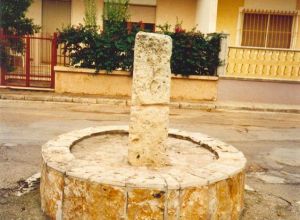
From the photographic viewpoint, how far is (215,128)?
28.0 feet

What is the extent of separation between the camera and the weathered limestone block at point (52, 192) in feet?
12.3

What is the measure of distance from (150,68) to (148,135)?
0.69m

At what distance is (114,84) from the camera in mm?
11844

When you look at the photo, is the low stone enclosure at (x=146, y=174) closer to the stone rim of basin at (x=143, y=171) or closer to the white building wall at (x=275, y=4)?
the stone rim of basin at (x=143, y=171)

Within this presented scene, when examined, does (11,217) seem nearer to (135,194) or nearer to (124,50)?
(135,194)

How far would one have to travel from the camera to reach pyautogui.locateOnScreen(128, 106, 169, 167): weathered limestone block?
3.99m

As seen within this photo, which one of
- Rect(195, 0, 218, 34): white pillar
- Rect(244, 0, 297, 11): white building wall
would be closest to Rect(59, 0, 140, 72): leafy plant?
Rect(195, 0, 218, 34): white pillar

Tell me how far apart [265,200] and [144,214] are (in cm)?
188

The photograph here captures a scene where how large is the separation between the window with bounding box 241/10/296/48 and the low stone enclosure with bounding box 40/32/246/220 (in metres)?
11.2

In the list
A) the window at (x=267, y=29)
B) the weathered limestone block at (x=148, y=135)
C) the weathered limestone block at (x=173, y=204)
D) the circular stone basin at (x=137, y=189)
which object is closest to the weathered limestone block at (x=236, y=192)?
the circular stone basin at (x=137, y=189)

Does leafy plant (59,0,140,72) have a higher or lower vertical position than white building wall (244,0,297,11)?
lower

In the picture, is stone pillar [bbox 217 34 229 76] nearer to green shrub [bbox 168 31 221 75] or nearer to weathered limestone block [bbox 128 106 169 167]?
green shrub [bbox 168 31 221 75]

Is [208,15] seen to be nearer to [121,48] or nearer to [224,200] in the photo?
[121,48]

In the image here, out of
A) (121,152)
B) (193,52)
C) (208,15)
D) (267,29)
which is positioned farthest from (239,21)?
(121,152)
